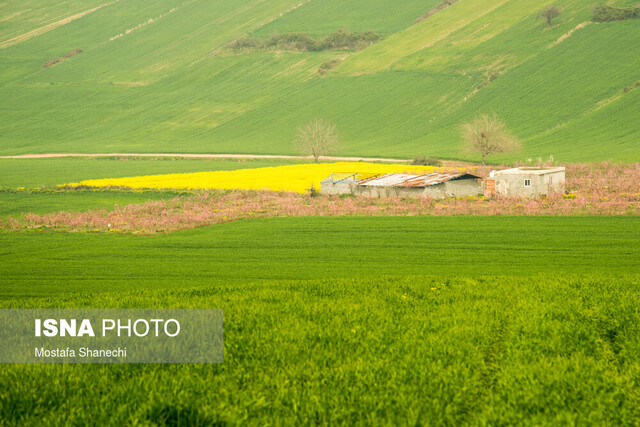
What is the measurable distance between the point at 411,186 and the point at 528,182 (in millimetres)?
8279

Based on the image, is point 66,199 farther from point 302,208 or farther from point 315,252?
point 315,252

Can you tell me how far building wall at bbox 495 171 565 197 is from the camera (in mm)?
44903

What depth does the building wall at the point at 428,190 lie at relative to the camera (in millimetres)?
46250

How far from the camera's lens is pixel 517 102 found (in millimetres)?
114312

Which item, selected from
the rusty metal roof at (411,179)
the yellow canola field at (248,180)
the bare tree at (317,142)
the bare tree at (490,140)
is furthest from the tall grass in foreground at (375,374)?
the bare tree at (317,142)

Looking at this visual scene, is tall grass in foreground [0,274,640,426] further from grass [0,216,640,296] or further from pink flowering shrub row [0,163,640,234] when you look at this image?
pink flowering shrub row [0,163,640,234]

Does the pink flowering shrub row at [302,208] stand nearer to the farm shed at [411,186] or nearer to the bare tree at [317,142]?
the farm shed at [411,186]

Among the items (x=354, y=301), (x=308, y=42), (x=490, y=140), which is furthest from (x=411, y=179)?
(x=308, y=42)

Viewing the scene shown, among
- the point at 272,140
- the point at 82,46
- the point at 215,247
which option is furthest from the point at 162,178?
the point at 82,46

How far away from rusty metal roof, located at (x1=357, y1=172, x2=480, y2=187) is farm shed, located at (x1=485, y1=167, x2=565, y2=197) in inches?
84.6

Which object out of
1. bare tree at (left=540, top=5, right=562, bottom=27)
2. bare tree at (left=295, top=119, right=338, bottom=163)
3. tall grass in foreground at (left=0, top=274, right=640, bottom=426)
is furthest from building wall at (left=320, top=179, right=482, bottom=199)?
bare tree at (left=540, top=5, right=562, bottom=27)

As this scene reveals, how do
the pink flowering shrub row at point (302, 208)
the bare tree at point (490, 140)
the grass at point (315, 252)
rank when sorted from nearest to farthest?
the grass at point (315, 252)
the pink flowering shrub row at point (302, 208)
the bare tree at point (490, 140)

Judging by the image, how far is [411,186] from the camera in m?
46.2

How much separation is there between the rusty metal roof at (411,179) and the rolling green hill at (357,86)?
34597 millimetres
